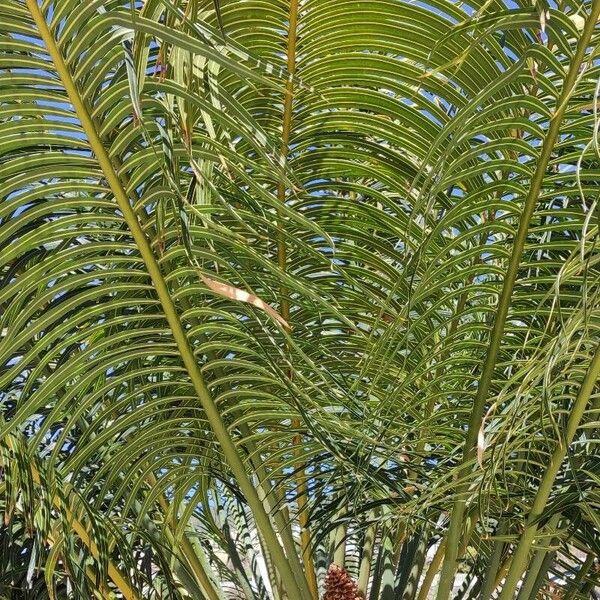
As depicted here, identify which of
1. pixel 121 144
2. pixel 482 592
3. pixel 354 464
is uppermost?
pixel 121 144

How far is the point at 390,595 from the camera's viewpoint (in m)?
2.08

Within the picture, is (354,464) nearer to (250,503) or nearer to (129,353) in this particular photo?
(250,503)

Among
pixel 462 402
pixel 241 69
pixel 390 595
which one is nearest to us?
pixel 241 69

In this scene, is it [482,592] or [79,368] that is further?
[482,592]

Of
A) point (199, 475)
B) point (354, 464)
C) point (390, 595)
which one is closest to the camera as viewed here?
point (354, 464)

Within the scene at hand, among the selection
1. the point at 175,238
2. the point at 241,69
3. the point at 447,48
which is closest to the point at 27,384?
the point at 175,238

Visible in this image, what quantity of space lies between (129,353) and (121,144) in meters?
0.37

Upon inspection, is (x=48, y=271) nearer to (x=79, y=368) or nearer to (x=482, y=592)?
(x=79, y=368)

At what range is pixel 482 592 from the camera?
5.57ft

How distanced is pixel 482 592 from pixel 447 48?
102cm

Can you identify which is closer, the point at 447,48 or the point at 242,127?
the point at 242,127

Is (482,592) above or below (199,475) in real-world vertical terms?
below

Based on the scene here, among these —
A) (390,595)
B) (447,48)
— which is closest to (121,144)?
(447,48)

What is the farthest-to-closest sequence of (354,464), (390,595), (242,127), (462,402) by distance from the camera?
(390,595), (462,402), (354,464), (242,127)
